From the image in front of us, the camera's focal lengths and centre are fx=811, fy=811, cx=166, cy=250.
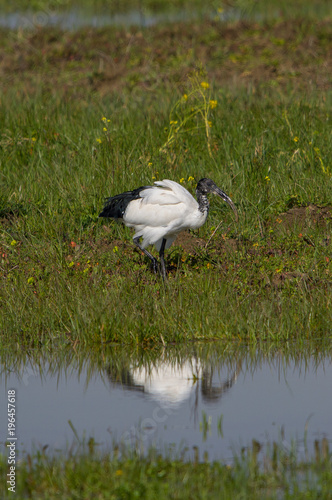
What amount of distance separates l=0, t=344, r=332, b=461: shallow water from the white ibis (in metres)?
2.11

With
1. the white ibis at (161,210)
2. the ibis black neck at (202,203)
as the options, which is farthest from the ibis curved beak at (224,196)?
the ibis black neck at (202,203)

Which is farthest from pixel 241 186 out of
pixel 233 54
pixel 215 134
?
pixel 233 54

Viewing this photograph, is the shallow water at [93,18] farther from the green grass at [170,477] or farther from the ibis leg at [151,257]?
the green grass at [170,477]

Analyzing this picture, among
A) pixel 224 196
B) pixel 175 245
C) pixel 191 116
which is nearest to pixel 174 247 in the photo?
pixel 175 245

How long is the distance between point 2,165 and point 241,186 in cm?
310

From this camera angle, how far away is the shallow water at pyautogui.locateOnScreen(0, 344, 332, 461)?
4410 mm

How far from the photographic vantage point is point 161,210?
26.1 ft

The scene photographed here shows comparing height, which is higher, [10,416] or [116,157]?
[116,157]

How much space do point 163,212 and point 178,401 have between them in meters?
3.20

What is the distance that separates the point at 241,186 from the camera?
9.17 m

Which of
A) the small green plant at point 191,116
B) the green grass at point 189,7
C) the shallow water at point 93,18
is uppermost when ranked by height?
the green grass at point 189,7

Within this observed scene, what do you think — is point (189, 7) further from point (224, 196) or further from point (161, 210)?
point (161, 210)

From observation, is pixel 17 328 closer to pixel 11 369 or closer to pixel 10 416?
pixel 11 369

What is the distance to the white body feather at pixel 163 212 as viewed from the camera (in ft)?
25.8
